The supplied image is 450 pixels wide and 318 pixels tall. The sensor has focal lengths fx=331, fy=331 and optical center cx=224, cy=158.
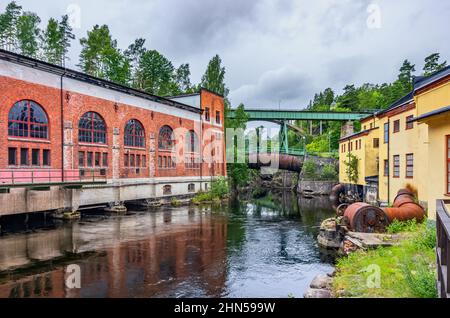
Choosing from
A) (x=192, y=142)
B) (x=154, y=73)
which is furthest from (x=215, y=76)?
(x=192, y=142)

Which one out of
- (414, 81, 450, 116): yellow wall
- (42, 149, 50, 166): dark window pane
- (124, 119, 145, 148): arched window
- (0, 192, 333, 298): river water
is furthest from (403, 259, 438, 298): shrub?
(124, 119, 145, 148): arched window

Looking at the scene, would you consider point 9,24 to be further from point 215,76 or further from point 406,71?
point 406,71

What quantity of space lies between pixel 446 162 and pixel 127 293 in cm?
1024

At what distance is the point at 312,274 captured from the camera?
36.6 ft

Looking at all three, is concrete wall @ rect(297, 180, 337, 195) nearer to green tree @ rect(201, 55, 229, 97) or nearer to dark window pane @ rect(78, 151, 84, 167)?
green tree @ rect(201, 55, 229, 97)

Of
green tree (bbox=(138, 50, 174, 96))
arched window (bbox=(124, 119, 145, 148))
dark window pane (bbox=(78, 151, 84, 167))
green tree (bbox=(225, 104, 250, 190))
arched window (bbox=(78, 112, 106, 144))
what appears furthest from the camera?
green tree (bbox=(138, 50, 174, 96))

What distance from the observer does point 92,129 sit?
2444 cm

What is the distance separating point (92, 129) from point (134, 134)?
451 cm

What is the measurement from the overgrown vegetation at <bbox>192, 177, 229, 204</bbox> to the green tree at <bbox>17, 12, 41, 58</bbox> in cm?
3097

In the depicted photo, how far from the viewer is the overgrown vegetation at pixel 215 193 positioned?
1287 inches

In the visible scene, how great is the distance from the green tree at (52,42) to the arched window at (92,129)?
26.1m

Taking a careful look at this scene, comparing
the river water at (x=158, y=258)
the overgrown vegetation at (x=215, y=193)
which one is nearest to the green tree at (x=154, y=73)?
the overgrown vegetation at (x=215, y=193)

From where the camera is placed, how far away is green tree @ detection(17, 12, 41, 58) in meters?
43.9
